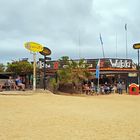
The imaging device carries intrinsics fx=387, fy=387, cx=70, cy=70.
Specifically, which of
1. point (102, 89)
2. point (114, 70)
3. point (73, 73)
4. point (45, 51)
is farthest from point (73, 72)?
point (114, 70)

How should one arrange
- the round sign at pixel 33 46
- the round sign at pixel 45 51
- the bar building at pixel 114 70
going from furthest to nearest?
the bar building at pixel 114 70, the round sign at pixel 45 51, the round sign at pixel 33 46

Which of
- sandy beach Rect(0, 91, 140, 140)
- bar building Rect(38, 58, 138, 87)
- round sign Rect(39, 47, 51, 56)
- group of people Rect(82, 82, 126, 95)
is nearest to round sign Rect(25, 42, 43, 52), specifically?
round sign Rect(39, 47, 51, 56)

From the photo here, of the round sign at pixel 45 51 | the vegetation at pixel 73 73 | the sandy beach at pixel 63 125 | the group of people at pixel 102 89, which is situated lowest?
the sandy beach at pixel 63 125

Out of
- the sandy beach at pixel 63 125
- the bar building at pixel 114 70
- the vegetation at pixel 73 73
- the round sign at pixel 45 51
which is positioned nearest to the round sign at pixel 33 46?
the round sign at pixel 45 51

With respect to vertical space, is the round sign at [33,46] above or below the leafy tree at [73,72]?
above

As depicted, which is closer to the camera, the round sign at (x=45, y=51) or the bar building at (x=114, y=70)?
the round sign at (x=45, y=51)

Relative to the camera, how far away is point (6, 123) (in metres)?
13.5

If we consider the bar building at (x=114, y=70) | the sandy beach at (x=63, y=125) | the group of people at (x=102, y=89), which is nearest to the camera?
the sandy beach at (x=63, y=125)

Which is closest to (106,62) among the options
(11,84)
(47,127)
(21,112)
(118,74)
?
(118,74)

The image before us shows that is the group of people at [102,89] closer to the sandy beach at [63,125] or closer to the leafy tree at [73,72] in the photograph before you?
the leafy tree at [73,72]

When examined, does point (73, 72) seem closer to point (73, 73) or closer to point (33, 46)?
point (73, 73)

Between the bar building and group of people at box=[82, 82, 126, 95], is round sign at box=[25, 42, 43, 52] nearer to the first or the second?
group of people at box=[82, 82, 126, 95]

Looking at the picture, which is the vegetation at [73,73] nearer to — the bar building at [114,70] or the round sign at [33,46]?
the round sign at [33,46]

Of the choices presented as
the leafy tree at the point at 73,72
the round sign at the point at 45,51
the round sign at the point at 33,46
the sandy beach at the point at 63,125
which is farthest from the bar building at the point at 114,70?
the sandy beach at the point at 63,125
